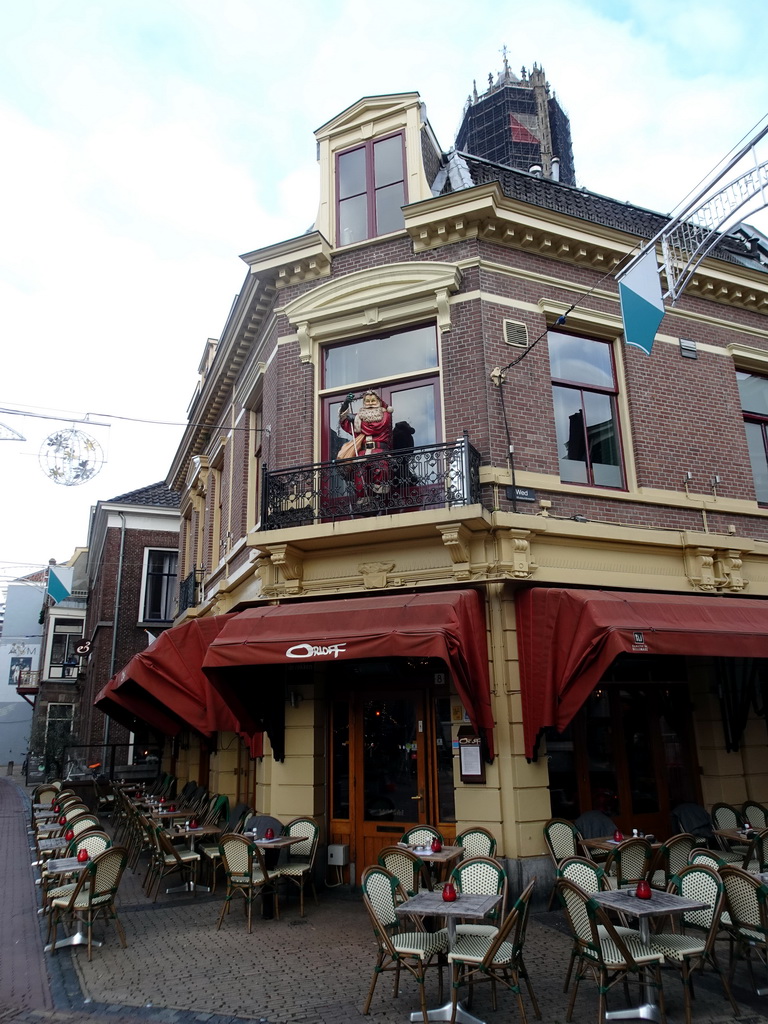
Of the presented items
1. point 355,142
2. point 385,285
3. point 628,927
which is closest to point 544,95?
point 355,142

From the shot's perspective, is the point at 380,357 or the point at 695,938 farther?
the point at 380,357

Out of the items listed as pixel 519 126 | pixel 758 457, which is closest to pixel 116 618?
pixel 758 457

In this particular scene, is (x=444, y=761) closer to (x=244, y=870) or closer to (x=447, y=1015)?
(x=244, y=870)

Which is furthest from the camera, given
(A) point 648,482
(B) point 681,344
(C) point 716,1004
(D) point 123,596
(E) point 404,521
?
(D) point 123,596

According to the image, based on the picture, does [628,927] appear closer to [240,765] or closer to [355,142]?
[240,765]

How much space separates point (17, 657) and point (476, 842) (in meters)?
49.7

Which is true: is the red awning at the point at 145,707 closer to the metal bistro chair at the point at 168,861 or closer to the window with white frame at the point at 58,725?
the metal bistro chair at the point at 168,861

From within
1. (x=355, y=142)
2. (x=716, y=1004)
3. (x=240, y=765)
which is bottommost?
(x=716, y=1004)

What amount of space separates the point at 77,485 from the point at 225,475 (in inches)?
198

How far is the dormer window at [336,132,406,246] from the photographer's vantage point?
11.7 meters

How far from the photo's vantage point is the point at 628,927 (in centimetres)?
643

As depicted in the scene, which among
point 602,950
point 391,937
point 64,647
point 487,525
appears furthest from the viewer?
point 64,647

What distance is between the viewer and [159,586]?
26.6 metres

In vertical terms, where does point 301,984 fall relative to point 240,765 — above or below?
below
